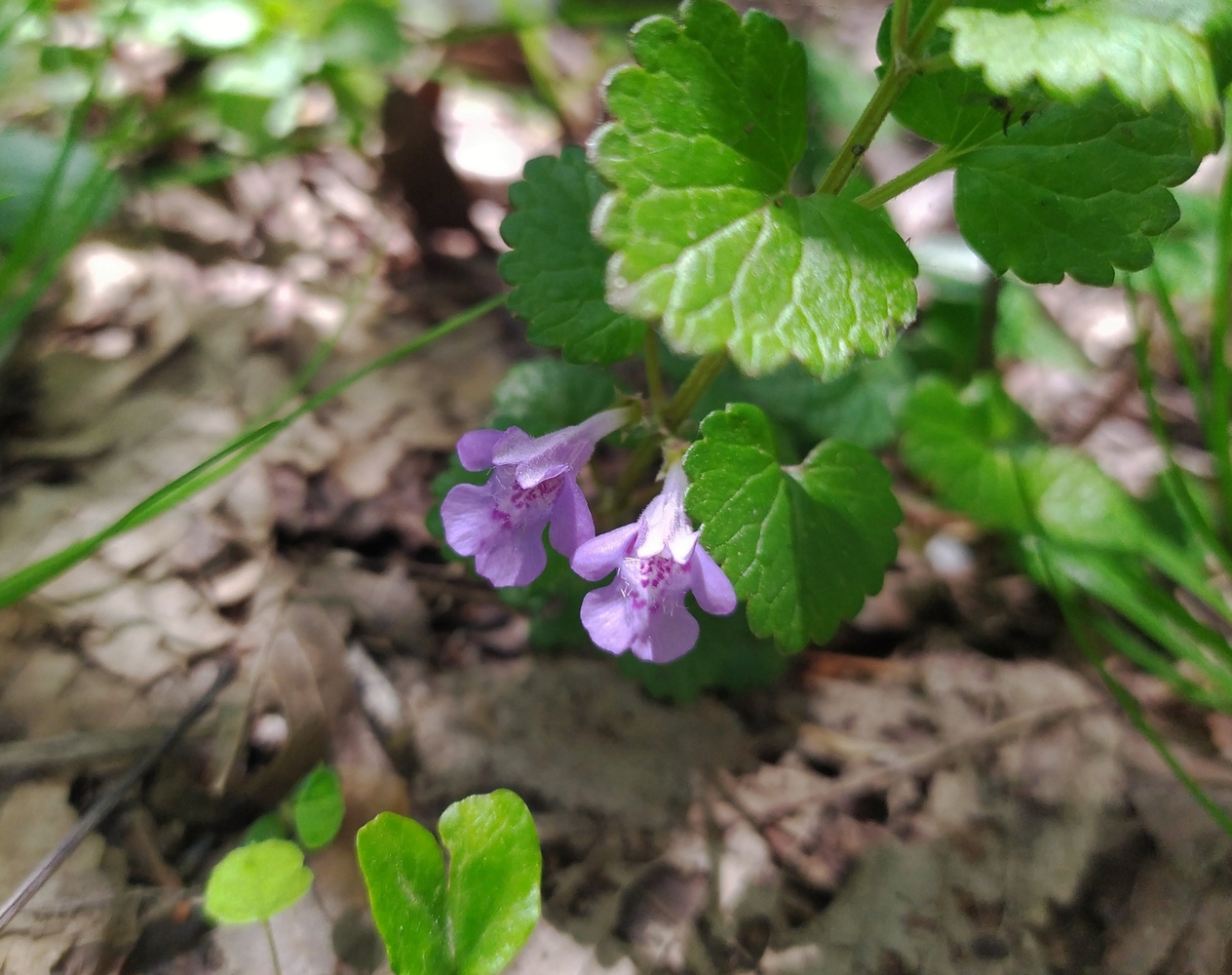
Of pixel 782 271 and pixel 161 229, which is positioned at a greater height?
pixel 782 271

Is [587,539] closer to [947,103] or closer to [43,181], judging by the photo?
[947,103]

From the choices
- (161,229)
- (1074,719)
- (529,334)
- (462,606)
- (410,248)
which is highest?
(529,334)

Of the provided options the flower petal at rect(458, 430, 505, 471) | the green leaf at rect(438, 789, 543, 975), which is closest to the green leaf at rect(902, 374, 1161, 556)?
the flower petal at rect(458, 430, 505, 471)

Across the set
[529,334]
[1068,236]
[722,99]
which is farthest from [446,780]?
[1068,236]

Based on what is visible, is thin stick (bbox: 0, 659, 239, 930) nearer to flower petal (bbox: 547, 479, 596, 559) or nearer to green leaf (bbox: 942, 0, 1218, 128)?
flower petal (bbox: 547, 479, 596, 559)

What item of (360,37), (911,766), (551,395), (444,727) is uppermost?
(360,37)

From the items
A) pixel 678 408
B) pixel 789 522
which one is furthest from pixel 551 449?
pixel 789 522

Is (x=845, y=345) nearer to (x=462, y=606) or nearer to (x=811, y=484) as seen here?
(x=811, y=484)

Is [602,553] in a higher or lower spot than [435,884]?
higher
